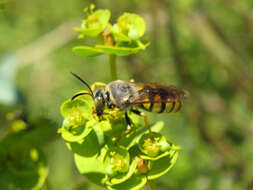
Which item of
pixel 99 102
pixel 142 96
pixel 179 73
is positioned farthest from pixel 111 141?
pixel 179 73

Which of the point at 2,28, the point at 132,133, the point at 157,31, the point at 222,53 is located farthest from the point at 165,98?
the point at 2,28

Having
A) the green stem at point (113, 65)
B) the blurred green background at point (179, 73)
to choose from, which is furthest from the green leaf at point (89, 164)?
the blurred green background at point (179, 73)

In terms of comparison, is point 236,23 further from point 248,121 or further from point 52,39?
point 52,39

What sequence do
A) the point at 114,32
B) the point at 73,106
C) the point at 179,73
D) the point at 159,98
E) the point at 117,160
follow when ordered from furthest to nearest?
the point at 179,73
the point at 159,98
the point at 114,32
the point at 73,106
the point at 117,160

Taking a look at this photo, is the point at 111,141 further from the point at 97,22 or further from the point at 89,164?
the point at 97,22

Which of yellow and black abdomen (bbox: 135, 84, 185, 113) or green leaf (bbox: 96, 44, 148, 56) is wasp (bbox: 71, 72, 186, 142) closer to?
yellow and black abdomen (bbox: 135, 84, 185, 113)

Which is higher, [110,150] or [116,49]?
[116,49]

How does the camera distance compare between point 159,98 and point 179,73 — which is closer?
point 159,98
